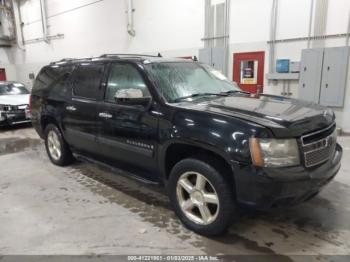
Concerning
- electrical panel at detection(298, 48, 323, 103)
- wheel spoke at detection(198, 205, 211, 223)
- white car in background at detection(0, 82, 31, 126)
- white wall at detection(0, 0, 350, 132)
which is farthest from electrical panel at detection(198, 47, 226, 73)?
wheel spoke at detection(198, 205, 211, 223)

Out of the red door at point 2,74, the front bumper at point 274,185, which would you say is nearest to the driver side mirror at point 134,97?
the front bumper at point 274,185

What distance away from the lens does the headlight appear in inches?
80.8

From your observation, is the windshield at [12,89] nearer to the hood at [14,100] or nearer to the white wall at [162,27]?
the hood at [14,100]

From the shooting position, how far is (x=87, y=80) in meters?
3.61

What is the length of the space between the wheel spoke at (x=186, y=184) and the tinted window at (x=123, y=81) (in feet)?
2.91

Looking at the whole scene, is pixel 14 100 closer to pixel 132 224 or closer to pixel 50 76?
pixel 50 76

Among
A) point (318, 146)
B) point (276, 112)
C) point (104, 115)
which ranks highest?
point (276, 112)

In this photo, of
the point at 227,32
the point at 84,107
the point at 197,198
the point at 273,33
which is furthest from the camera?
the point at 227,32

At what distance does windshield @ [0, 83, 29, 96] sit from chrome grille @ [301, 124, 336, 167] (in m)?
8.71

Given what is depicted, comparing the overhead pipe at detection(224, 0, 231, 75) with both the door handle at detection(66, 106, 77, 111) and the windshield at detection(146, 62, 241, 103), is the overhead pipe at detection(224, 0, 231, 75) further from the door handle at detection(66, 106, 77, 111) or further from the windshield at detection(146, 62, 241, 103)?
the door handle at detection(66, 106, 77, 111)

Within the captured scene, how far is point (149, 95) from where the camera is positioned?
278 centimetres

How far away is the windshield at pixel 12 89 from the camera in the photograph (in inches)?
336

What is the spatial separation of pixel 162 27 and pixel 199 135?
736cm

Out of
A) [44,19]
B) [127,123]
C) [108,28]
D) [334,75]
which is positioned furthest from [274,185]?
[44,19]
